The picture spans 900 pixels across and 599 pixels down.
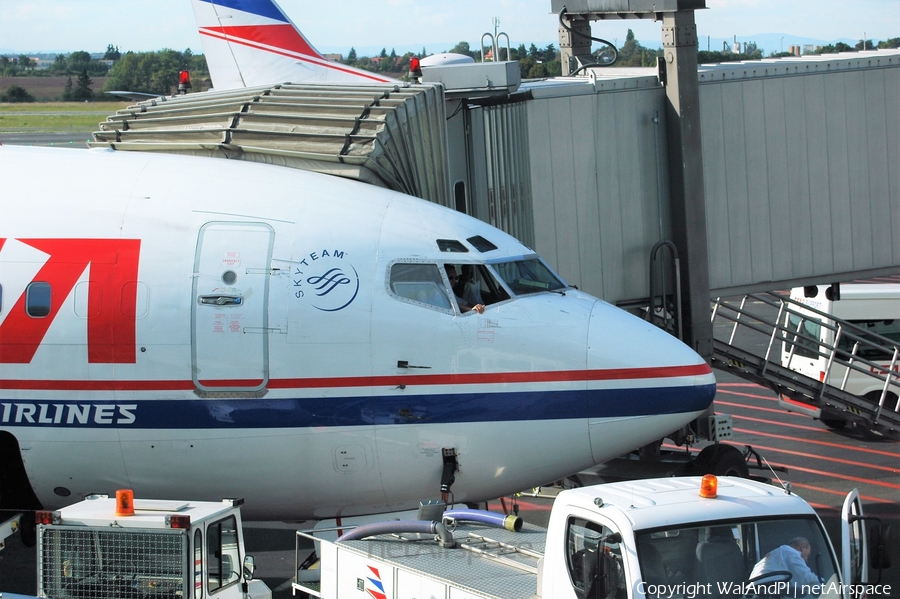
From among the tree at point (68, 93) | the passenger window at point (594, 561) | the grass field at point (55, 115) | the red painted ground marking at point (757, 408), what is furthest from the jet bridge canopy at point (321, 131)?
the tree at point (68, 93)

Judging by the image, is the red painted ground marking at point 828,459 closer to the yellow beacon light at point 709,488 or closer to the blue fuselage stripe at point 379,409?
the blue fuselage stripe at point 379,409

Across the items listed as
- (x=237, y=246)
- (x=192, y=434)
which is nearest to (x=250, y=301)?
(x=237, y=246)

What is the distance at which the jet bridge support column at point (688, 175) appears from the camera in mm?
17453

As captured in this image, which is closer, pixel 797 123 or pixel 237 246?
pixel 237 246

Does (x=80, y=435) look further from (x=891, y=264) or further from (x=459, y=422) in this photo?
(x=891, y=264)

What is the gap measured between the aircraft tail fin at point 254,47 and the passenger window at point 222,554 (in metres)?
16.6

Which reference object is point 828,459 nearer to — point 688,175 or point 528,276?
point 688,175

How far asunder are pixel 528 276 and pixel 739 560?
4779 millimetres

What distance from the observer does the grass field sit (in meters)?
88.8

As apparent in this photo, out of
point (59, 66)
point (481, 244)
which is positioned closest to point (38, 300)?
point (481, 244)

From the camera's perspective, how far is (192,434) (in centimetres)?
1192

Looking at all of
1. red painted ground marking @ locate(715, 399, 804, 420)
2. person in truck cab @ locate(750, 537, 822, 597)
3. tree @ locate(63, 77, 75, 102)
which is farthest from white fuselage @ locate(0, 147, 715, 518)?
tree @ locate(63, 77, 75, 102)

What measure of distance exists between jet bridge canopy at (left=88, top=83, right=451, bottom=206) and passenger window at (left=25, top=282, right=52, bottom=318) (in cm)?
314

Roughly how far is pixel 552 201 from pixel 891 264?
728cm
